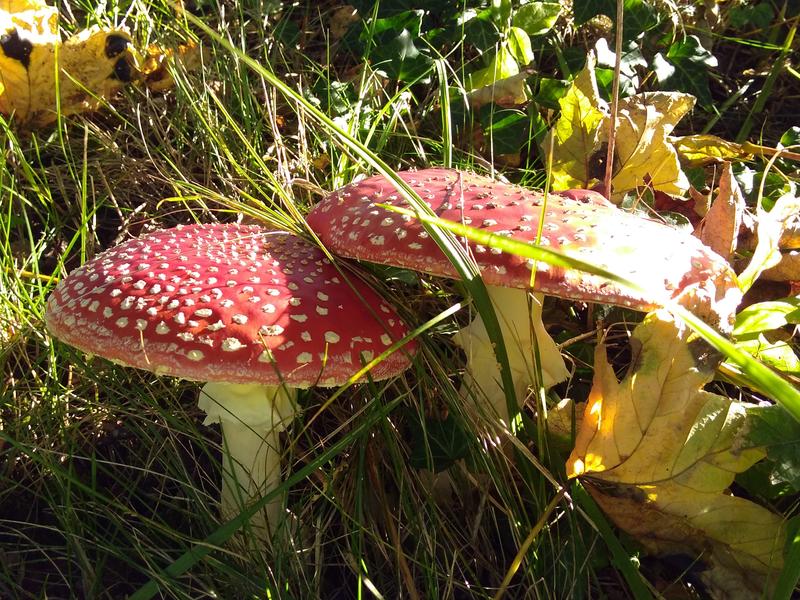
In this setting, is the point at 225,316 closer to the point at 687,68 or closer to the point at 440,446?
the point at 440,446

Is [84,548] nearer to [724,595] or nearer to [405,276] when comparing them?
[405,276]

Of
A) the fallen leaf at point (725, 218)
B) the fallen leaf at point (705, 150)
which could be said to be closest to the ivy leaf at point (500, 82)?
the fallen leaf at point (705, 150)

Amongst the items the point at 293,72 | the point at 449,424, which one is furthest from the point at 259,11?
the point at 449,424

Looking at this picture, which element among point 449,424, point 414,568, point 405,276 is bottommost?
point 414,568

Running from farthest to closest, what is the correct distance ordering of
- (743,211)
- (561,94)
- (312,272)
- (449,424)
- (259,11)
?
(259,11) → (561,94) → (743,211) → (449,424) → (312,272)

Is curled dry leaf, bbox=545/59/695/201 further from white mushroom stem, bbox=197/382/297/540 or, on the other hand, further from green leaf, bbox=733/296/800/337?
white mushroom stem, bbox=197/382/297/540

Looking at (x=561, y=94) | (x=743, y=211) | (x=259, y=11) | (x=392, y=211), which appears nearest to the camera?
(x=392, y=211)

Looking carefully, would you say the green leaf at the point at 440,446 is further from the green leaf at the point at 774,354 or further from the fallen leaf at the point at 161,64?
the fallen leaf at the point at 161,64
